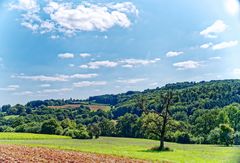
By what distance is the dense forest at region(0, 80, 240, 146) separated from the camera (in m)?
16.5

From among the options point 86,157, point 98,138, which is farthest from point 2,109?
point 98,138

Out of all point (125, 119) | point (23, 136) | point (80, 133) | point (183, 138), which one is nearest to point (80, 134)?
point (80, 133)

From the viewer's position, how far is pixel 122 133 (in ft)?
67.6

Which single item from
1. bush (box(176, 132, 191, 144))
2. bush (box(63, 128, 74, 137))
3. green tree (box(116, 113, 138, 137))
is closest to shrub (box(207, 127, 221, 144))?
bush (box(176, 132, 191, 144))

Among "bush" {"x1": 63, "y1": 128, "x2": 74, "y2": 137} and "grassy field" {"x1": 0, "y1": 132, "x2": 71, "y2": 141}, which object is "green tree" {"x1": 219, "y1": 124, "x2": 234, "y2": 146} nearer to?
"bush" {"x1": 63, "y1": 128, "x2": 74, "y2": 137}

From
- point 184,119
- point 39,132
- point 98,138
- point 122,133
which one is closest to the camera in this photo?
point 39,132

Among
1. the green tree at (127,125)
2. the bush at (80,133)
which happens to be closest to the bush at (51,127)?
the bush at (80,133)

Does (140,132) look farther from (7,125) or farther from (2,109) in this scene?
(2,109)

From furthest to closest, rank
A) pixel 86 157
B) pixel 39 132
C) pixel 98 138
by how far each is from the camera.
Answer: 1. pixel 98 138
2. pixel 39 132
3. pixel 86 157

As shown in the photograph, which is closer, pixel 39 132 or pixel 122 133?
pixel 39 132

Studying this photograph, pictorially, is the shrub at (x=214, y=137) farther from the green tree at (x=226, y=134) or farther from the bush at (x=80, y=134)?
the bush at (x=80, y=134)

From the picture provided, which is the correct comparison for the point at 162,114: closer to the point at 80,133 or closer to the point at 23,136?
the point at 80,133

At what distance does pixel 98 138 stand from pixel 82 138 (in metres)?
1.04

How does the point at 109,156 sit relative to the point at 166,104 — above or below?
below
